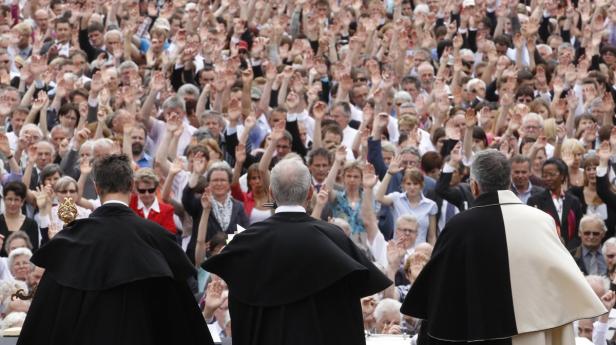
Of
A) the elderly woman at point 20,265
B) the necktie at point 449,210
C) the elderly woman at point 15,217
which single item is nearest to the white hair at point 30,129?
the elderly woman at point 15,217

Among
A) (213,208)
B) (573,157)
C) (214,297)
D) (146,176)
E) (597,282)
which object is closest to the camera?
(214,297)

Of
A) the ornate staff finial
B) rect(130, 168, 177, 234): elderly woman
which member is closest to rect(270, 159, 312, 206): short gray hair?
the ornate staff finial

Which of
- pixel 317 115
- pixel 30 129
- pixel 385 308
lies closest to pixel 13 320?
pixel 385 308

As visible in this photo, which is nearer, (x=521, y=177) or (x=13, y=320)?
(x=13, y=320)

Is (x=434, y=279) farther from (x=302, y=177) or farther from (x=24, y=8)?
(x=24, y=8)

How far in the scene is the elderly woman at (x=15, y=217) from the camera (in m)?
12.7

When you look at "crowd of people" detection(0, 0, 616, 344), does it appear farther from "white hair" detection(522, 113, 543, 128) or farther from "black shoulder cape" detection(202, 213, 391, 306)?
"black shoulder cape" detection(202, 213, 391, 306)

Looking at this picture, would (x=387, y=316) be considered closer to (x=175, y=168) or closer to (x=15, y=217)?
(x=175, y=168)

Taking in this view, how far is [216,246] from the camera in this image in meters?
12.0

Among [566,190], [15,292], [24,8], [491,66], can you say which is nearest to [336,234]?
[15,292]

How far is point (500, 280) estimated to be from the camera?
26.0 ft

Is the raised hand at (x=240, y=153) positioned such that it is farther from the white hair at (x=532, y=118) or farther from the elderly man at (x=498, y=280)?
the elderly man at (x=498, y=280)

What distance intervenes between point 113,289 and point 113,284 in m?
0.06

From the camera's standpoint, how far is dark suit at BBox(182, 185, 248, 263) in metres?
12.6
